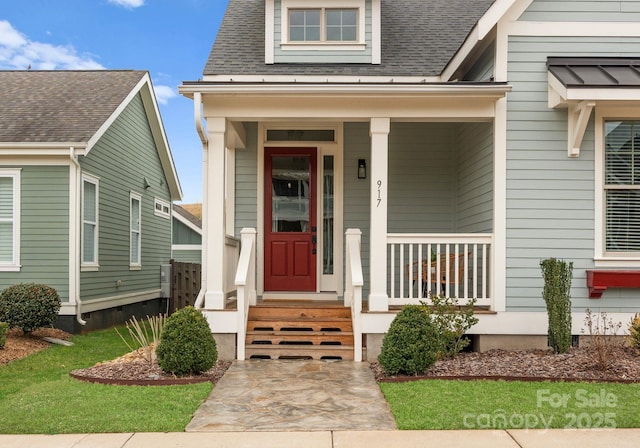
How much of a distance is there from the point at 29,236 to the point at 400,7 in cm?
801

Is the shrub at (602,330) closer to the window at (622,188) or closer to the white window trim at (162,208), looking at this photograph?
the window at (622,188)

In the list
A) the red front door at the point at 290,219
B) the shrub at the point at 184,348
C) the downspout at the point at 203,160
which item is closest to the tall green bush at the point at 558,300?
the red front door at the point at 290,219

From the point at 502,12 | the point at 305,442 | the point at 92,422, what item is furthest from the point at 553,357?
the point at 92,422

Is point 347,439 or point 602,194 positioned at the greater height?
point 602,194

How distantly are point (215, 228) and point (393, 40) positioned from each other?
516cm

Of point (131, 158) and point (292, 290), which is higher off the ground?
point (131, 158)

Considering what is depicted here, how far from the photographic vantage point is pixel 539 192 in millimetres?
7395

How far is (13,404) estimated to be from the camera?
5402 millimetres

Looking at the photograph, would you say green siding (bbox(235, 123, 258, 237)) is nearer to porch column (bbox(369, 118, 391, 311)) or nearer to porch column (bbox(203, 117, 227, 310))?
porch column (bbox(203, 117, 227, 310))

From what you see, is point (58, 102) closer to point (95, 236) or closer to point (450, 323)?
point (95, 236)

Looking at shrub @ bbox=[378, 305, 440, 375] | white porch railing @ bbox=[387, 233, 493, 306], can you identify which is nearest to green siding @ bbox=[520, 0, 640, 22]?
white porch railing @ bbox=[387, 233, 493, 306]

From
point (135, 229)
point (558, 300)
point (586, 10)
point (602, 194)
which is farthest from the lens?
point (135, 229)

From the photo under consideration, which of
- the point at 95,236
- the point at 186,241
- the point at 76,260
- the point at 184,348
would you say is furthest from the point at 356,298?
the point at 186,241

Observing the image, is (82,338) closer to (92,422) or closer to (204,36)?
(92,422)
